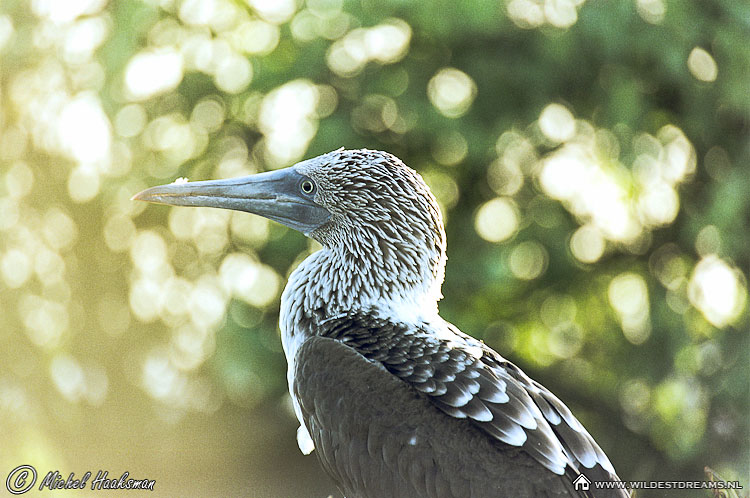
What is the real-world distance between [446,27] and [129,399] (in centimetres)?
402

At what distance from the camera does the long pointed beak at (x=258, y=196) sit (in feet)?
10.7

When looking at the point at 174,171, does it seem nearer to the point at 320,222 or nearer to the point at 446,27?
the point at 446,27

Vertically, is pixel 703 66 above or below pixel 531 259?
above

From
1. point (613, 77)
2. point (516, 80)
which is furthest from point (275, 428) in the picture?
point (613, 77)

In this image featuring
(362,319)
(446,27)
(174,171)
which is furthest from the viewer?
(174,171)

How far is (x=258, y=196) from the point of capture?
3.33 m

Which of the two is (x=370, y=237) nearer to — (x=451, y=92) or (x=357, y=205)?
(x=357, y=205)

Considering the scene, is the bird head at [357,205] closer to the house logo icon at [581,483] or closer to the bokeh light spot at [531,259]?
the house logo icon at [581,483]

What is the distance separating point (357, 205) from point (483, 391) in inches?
38.5

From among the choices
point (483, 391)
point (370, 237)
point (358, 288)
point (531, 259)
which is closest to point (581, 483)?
point (483, 391)

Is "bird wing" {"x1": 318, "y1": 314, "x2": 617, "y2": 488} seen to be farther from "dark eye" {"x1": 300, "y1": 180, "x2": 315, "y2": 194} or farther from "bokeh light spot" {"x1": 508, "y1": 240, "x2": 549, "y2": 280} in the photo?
"bokeh light spot" {"x1": 508, "y1": 240, "x2": 549, "y2": 280}

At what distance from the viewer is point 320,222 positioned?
342 centimetres

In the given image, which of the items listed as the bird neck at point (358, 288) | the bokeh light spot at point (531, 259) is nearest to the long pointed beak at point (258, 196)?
the bird neck at point (358, 288)

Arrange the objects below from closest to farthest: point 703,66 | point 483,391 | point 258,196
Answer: point 483,391 → point 258,196 → point 703,66
